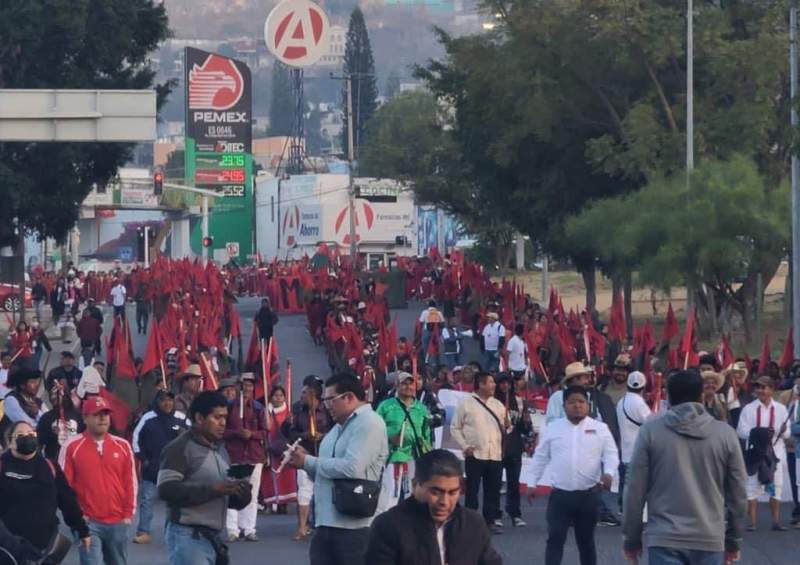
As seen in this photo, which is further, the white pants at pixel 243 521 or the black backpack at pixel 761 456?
the white pants at pixel 243 521

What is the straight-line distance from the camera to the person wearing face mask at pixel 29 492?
995 centimetres

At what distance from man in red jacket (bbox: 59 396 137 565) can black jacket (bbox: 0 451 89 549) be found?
1.01 meters

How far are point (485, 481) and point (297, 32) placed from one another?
66.5m

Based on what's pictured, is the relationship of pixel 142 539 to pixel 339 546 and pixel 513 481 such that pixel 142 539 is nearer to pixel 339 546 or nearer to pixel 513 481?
pixel 513 481

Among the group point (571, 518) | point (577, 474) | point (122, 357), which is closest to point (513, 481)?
point (571, 518)

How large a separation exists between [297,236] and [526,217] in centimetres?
4074

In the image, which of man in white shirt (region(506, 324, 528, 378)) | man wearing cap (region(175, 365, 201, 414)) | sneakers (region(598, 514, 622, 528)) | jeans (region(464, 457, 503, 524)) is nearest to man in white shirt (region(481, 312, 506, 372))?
man in white shirt (region(506, 324, 528, 378))

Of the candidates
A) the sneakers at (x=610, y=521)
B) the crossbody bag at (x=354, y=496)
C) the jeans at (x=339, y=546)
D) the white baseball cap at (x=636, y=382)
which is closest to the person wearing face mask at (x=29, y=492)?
the jeans at (x=339, y=546)

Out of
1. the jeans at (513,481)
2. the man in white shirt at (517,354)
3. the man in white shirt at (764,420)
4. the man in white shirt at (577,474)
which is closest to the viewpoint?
the man in white shirt at (577,474)

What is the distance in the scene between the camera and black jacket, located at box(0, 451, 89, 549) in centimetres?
994

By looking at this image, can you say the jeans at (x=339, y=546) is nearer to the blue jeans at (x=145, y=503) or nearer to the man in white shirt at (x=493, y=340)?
the blue jeans at (x=145, y=503)

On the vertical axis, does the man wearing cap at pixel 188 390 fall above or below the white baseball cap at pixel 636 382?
below

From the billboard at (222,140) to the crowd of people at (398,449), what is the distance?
66964 millimetres

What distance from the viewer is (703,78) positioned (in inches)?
1549
